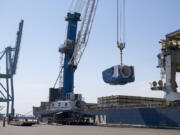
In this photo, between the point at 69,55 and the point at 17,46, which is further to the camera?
the point at 17,46

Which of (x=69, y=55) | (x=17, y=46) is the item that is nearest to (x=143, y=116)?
(x=69, y=55)

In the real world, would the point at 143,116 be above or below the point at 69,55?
below

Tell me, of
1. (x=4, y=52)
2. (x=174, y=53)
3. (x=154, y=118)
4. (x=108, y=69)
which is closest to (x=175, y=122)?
(x=154, y=118)

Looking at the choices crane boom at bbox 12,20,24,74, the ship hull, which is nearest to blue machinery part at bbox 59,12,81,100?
the ship hull

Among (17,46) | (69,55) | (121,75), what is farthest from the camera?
(17,46)

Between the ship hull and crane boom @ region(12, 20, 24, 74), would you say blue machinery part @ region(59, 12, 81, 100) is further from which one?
crane boom @ region(12, 20, 24, 74)

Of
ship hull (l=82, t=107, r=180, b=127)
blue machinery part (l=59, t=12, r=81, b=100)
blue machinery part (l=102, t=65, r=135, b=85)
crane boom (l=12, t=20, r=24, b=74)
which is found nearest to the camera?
ship hull (l=82, t=107, r=180, b=127)

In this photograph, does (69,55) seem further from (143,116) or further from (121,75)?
(143,116)

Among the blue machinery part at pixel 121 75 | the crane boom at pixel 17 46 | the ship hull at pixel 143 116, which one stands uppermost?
the crane boom at pixel 17 46

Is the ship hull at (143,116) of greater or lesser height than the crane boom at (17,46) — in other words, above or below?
below

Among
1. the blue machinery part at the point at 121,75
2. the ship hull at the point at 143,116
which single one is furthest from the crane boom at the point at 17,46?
the blue machinery part at the point at 121,75

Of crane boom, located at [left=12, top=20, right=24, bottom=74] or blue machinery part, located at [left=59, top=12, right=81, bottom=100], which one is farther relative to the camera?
crane boom, located at [left=12, top=20, right=24, bottom=74]

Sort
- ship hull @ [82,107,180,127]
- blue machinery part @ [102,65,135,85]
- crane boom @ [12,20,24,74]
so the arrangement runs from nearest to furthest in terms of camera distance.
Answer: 1. ship hull @ [82,107,180,127]
2. blue machinery part @ [102,65,135,85]
3. crane boom @ [12,20,24,74]

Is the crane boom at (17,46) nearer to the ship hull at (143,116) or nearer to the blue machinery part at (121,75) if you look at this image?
the ship hull at (143,116)
